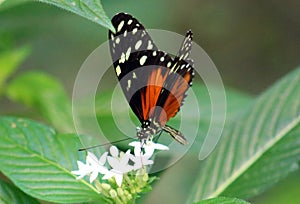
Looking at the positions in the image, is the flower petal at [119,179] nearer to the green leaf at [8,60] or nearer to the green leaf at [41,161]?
the green leaf at [41,161]

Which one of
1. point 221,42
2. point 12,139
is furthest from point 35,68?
point 12,139

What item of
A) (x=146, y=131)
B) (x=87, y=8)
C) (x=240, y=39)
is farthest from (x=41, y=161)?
(x=240, y=39)

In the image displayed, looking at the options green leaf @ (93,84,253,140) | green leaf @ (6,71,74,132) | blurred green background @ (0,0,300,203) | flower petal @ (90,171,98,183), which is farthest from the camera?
blurred green background @ (0,0,300,203)

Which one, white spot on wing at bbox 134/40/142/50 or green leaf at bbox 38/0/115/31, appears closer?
green leaf at bbox 38/0/115/31

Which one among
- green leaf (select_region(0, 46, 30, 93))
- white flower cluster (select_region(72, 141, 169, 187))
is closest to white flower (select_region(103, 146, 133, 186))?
white flower cluster (select_region(72, 141, 169, 187))

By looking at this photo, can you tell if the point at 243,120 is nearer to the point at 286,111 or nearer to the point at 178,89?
the point at 286,111

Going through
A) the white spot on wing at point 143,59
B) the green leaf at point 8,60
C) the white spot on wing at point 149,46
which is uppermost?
the green leaf at point 8,60

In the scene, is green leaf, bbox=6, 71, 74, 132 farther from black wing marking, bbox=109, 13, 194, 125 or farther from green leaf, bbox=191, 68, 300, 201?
black wing marking, bbox=109, 13, 194, 125

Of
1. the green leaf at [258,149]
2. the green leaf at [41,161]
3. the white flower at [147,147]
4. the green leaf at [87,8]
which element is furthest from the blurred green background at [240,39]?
the green leaf at [87,8]
